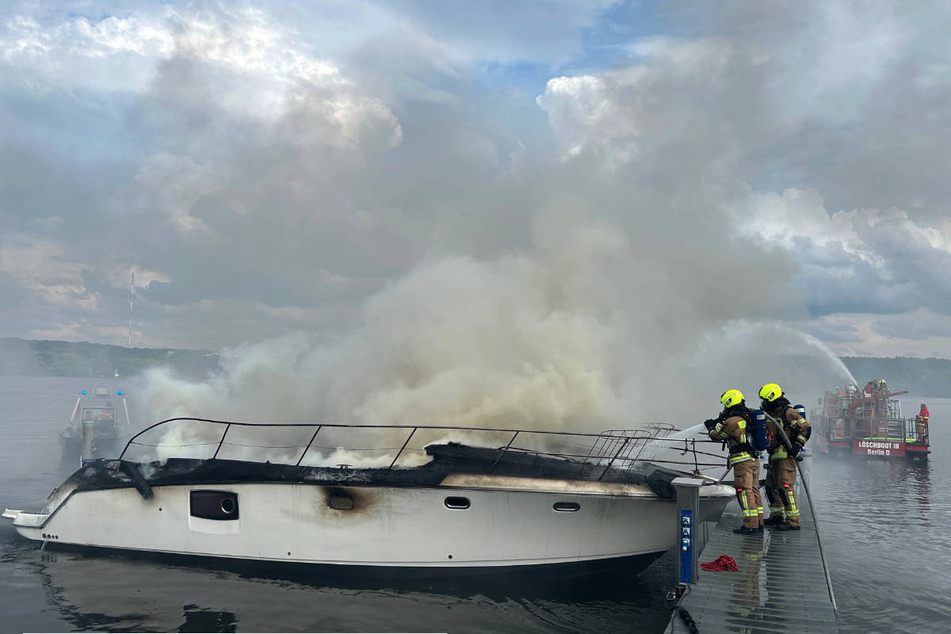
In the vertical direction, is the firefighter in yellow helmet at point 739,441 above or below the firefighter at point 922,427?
above

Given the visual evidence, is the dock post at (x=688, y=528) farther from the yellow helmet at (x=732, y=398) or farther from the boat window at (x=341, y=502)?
the boat window at (x=341, y=502)

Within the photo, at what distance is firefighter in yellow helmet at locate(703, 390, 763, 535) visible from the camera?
1030 cm

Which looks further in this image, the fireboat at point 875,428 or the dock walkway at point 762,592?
the fireboat at point 875,428

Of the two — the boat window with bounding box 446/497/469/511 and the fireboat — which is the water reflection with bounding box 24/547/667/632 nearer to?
the boat window with bounding box 446/497/469/511

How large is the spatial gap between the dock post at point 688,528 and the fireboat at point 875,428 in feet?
127

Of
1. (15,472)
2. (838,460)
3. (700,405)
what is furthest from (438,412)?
Result: (700,405)

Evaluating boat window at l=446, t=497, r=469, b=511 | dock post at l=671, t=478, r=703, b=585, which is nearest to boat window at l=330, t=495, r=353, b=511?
boat window at l=446, t=497, r=469, b=511

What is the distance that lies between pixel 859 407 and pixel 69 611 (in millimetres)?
46607

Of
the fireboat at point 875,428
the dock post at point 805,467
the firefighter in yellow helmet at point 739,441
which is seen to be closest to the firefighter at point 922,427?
the fireboat at point 875,428

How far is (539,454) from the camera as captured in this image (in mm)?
12039

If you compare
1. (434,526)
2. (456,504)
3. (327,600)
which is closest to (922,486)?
(456,504)

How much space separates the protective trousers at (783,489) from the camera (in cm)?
1132

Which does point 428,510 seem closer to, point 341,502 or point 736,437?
point 341,502

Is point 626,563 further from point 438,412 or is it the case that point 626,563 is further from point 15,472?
point 15,472
